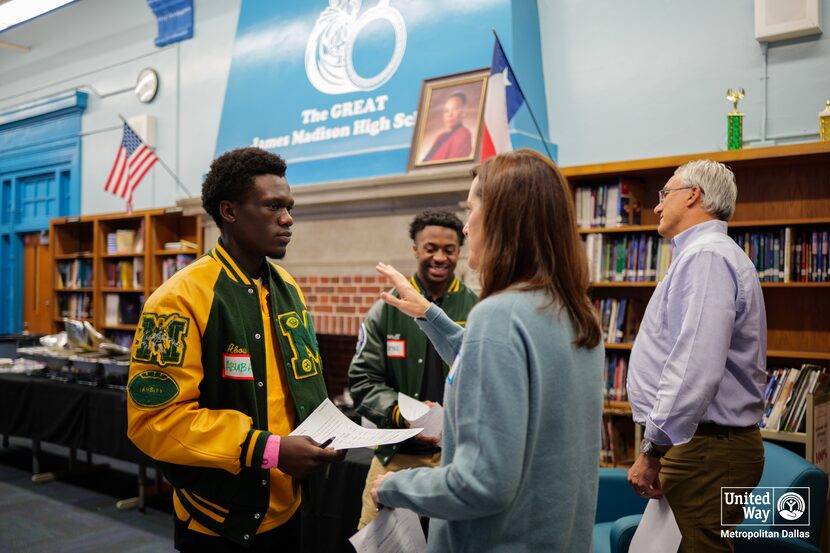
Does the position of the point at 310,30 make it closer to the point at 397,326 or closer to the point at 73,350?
the point at 73,350

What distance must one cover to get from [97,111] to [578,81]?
20.3ft

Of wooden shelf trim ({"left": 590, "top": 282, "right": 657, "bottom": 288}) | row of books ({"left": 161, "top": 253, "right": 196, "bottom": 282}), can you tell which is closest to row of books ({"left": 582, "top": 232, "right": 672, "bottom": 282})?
wooden shelf trim ({"left": 590, "top": 282, "right": 657, "bottom": 288})

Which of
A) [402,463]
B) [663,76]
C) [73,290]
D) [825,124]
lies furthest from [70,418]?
[825,124]

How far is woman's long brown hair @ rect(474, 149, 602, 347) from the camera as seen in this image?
116 cm

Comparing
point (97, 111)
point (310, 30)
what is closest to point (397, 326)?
point (310, 30)

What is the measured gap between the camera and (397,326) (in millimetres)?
2516

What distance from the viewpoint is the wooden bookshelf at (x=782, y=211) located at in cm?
347

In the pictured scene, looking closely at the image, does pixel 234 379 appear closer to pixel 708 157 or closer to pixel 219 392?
pixel 219 392

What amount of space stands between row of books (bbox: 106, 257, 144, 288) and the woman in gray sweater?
6679mm

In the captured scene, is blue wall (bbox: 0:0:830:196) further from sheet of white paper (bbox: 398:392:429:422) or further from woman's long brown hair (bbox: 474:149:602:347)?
woman's long brown hair (bbox: 474:149:602:347)

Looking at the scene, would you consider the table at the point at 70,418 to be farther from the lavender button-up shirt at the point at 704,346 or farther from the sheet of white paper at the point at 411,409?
the lavender button-up shirt at the point at 704,346

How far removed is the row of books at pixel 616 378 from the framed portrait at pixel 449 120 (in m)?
1.65

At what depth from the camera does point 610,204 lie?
4012 millimetres

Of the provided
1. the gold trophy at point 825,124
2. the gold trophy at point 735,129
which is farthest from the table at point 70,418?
the gold trophy at point 825,124
